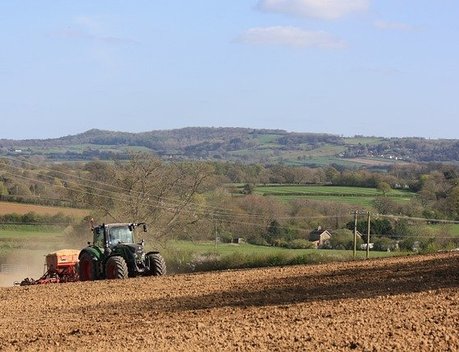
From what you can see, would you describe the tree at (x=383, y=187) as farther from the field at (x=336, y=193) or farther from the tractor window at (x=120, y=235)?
the tractor window at (x=120, y=235)

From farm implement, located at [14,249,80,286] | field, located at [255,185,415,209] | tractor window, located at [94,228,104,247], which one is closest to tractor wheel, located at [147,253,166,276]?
tractor window, located at [94,228,104,247]

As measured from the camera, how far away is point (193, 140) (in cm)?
17100

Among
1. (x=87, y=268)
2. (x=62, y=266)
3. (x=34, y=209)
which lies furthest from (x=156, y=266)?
(x=34, y=209)

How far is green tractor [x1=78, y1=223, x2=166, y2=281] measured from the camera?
27.8m

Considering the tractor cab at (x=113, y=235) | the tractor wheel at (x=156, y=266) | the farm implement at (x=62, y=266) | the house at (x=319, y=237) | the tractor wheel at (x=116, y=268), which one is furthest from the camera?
the house at (x=319, y=237)

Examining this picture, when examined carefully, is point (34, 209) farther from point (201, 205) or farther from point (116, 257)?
point (116, 257)

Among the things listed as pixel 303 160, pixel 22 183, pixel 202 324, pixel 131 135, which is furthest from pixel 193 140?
pixel 202 324

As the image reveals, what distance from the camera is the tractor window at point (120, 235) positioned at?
28719mm

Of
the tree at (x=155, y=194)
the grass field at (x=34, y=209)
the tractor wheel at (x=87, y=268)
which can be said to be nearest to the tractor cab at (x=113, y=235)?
the tractor wheel at (x=87, y=268)

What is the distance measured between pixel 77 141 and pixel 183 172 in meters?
122

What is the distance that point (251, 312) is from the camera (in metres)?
15.6

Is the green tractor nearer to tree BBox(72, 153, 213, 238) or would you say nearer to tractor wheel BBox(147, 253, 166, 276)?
tractor wheel BBox(147, 253, 166, 276)

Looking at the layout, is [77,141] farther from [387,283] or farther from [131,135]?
[387,283]

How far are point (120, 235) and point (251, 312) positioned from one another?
13849 millimetres
